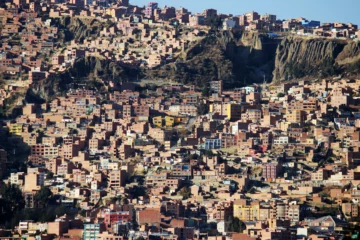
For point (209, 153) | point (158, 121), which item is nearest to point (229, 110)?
point (158, 121)

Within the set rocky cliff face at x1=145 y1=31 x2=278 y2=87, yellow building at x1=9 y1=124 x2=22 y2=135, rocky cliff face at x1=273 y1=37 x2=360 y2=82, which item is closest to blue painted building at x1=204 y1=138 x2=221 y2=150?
yellow building at x1=9 y1=124 x2=22 y2=135

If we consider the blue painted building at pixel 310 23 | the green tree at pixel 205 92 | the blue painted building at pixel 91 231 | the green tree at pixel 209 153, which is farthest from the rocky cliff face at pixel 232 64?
the blue painted building at pixel 91 231

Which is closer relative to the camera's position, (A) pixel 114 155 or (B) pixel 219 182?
(B) pixel 219 182

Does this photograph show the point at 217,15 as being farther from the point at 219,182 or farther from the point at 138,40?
the point at 219,182

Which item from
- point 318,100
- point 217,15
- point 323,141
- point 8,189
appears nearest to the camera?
Answer: point 8,189

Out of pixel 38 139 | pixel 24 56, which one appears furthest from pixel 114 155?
pixel 24 56

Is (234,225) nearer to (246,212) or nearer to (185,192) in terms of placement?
(246,212)

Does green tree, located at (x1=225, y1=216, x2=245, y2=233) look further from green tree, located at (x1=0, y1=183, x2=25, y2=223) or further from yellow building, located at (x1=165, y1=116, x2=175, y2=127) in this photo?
yellow building, located at (x1=165, y1=116, x2=175, y2=127)
